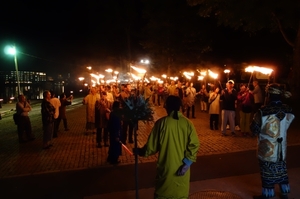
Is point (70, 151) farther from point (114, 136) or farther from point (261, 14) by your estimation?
point (261, 14)

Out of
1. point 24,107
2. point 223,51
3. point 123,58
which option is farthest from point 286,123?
point 123,58

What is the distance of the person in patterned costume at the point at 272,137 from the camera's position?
493cm

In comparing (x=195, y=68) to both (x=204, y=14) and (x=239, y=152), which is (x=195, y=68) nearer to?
(x=204, y=14)

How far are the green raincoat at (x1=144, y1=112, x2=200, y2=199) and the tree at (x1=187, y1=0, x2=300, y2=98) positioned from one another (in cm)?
1371

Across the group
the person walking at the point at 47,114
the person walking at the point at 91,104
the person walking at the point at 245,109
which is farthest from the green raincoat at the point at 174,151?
the person walking at the point at 91,104

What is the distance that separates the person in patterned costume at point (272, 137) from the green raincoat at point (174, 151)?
5.52 feet

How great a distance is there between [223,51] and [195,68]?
9.67 feet

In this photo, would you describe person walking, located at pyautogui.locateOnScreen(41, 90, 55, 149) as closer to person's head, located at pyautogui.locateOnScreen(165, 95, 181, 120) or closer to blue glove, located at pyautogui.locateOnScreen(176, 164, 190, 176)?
person's head, located at pyautogui.locateOnScreen(165, 95, 181, 120)

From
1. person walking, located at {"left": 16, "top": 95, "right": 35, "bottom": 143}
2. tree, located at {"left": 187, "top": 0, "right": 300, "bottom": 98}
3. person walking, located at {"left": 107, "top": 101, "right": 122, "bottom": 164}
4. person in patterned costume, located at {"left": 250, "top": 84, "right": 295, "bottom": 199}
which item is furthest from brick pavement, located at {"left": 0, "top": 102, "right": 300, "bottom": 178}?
tree, located at {"left": 187, "top": 0, "right": 300, "bottom": 98}

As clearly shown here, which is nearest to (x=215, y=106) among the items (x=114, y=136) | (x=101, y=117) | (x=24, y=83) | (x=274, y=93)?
(x=101, y=117)

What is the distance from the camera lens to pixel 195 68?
2923cm

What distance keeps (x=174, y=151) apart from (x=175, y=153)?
27 millimetres

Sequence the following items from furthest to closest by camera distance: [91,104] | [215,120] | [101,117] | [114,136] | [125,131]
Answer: [215,120] < [91,104] < [125,131] < [101,117] < [114,136]

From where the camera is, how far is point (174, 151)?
3.78 meters
